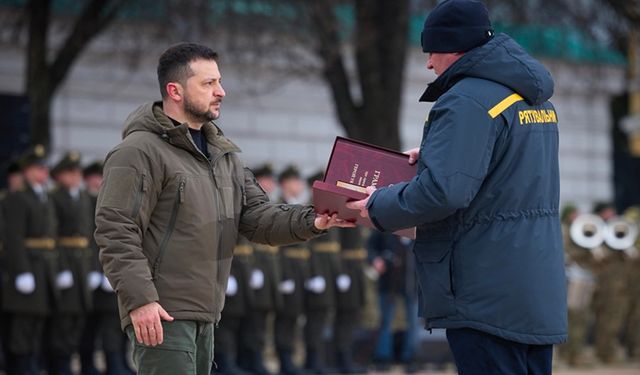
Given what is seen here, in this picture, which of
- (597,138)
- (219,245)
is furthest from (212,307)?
(597,138)

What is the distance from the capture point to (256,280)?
1223 centimetres

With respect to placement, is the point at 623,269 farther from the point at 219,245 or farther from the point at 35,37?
the point at 219,245

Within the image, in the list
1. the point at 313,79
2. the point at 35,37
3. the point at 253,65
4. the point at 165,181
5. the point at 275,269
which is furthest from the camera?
the point at 313,79

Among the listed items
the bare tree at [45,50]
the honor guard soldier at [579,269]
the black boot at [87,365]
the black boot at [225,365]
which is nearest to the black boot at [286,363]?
the black boot at [225,365]

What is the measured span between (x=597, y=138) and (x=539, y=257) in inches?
744

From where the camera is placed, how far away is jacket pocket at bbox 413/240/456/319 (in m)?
4.73

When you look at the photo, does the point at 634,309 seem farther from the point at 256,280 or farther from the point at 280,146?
the point at 280,146

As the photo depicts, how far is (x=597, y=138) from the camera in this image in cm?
2314

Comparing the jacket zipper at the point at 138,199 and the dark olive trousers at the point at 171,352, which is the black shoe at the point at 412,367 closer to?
the dark olive trousers at the point at 171,352

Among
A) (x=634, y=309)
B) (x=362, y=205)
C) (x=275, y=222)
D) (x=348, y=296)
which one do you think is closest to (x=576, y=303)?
(x=634, y=309)

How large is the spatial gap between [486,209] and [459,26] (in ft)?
2.34

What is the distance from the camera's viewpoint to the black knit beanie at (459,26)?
4867 mm

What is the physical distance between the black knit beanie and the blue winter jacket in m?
0.06

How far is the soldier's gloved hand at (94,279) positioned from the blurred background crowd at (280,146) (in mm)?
22
